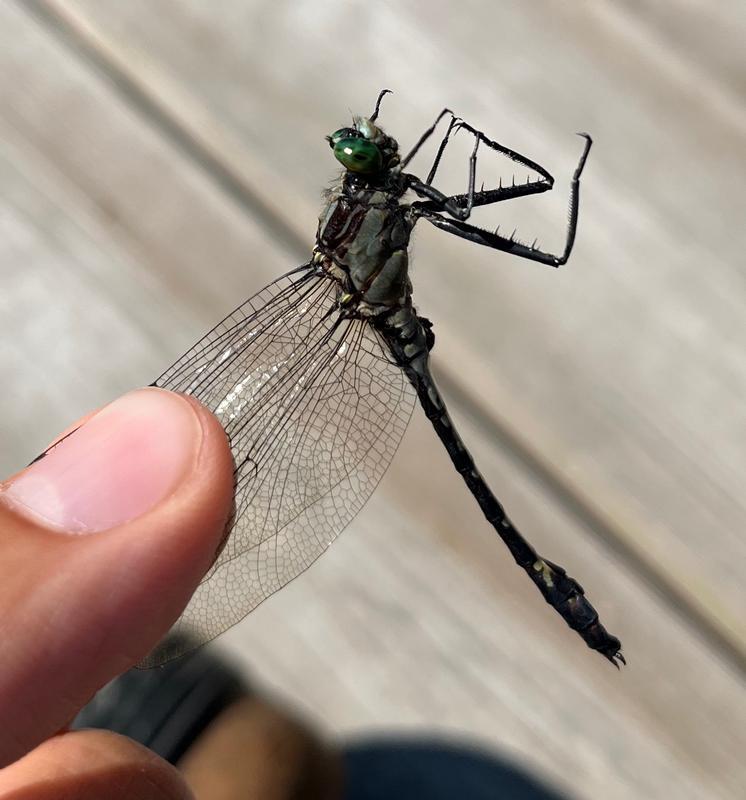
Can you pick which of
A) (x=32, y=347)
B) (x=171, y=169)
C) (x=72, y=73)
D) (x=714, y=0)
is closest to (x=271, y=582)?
(x=32, y=347)

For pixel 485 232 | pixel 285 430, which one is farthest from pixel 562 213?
pixel 285 430

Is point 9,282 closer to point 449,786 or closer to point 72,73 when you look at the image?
point 72,73

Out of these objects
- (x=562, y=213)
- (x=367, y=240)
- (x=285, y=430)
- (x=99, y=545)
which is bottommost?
(x=99, y=545)

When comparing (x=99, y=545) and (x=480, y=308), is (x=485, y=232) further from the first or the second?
(x=99, y=545)

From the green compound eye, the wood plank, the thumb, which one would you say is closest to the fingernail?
the thumb

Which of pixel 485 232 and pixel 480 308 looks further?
pixel 480 308

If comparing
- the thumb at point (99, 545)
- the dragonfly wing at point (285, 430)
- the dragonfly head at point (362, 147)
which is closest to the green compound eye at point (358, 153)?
the dragonfly head at point (362, 147)

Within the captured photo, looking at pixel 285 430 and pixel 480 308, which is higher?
pixel 480 308

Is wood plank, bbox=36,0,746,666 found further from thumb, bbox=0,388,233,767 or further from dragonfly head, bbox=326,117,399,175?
thumb, bbox=0,388,233,767
